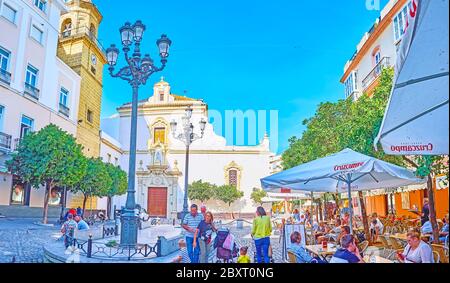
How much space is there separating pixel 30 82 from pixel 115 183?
3196mm

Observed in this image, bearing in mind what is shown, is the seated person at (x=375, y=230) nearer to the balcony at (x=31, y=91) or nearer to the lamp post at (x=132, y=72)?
the lamp post at (x=132, y=72)

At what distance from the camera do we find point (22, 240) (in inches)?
200

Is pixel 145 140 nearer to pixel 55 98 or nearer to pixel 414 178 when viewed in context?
pixel 55 98

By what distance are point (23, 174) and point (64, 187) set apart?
117cm

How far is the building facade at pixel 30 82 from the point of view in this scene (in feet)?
26.6

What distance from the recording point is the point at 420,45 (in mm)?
2674

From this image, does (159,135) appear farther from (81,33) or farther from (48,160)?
(48,160)

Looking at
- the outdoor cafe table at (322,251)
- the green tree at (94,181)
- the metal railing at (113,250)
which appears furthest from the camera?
the green tree at (94,181)

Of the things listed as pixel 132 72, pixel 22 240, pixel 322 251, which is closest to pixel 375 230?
pixel 322 251

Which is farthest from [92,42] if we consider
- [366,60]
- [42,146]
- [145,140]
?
[366,60]

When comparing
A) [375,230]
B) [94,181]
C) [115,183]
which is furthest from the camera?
[115,183]

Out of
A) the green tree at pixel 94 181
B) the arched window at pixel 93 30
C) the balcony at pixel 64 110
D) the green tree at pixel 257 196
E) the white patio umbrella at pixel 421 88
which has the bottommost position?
the green tree at pixel 257 196

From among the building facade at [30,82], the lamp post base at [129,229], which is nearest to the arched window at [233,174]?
the building facade at [30,82]

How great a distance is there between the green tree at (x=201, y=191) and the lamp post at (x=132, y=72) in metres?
3.65
